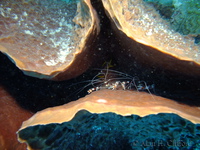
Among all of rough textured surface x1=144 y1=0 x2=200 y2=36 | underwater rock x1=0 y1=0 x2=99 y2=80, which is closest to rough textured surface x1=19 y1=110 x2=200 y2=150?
underwater rock x1=0 y1=0 x2=99 y2=80

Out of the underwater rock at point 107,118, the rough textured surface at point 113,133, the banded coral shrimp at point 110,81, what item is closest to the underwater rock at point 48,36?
the underwater rock at point 107,118

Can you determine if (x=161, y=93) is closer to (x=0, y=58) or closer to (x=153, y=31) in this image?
(x=153, y=31)

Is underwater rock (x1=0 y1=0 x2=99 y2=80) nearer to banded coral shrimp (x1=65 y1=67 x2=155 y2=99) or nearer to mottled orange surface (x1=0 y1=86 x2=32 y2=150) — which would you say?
banded coral shrimp (x1=65 y1=67 x2=155 y2=99)

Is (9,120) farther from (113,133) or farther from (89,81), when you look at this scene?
(113,133)

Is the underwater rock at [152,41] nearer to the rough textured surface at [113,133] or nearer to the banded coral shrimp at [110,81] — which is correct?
the rough textured surface at [113,133]

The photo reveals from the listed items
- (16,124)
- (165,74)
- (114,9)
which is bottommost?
(16,124)

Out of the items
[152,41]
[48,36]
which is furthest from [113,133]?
[48,36]

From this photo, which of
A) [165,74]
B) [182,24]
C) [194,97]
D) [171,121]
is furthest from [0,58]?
[182,24]
